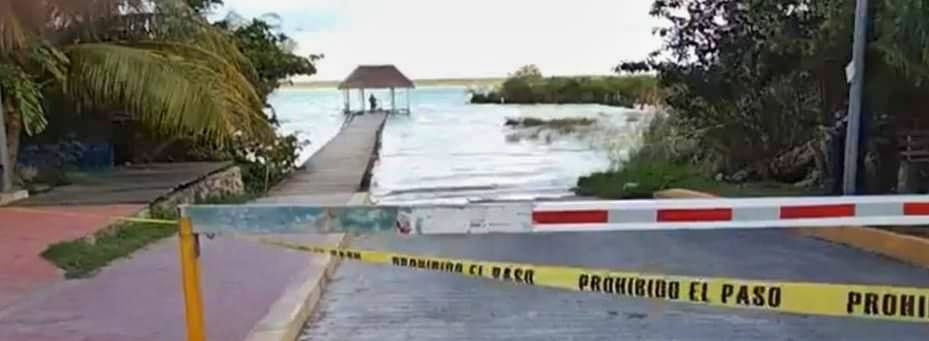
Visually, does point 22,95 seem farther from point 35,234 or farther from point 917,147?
point 917,147

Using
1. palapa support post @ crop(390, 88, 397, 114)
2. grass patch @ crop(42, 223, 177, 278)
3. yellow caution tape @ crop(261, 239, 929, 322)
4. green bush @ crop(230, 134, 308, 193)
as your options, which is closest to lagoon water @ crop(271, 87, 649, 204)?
green bush @ crop(230, 134, 308, 193)

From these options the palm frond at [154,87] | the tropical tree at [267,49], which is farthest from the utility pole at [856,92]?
the tropical tree at [267,49]

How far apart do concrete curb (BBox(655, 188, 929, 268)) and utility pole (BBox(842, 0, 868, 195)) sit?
648mm

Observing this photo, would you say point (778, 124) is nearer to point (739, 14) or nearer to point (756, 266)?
point (739, 14)

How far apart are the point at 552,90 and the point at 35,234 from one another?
69.7 m

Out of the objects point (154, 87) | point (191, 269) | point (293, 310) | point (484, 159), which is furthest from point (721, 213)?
point (484, 159)

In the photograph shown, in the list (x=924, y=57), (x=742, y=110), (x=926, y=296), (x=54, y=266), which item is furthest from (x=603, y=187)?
(x=926, y=296)

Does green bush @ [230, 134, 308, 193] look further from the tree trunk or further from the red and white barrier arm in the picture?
the red and white barrier arm

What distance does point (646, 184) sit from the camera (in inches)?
725

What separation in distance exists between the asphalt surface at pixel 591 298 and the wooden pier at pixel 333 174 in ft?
14.2

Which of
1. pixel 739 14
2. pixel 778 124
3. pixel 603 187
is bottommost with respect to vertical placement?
pixel 603 187

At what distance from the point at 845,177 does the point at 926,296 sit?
24.7 feet

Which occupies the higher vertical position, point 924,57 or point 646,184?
point 924,57

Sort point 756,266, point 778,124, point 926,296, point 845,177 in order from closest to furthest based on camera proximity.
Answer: point 926,296, point 756,266, point 845,177, point 778,124
